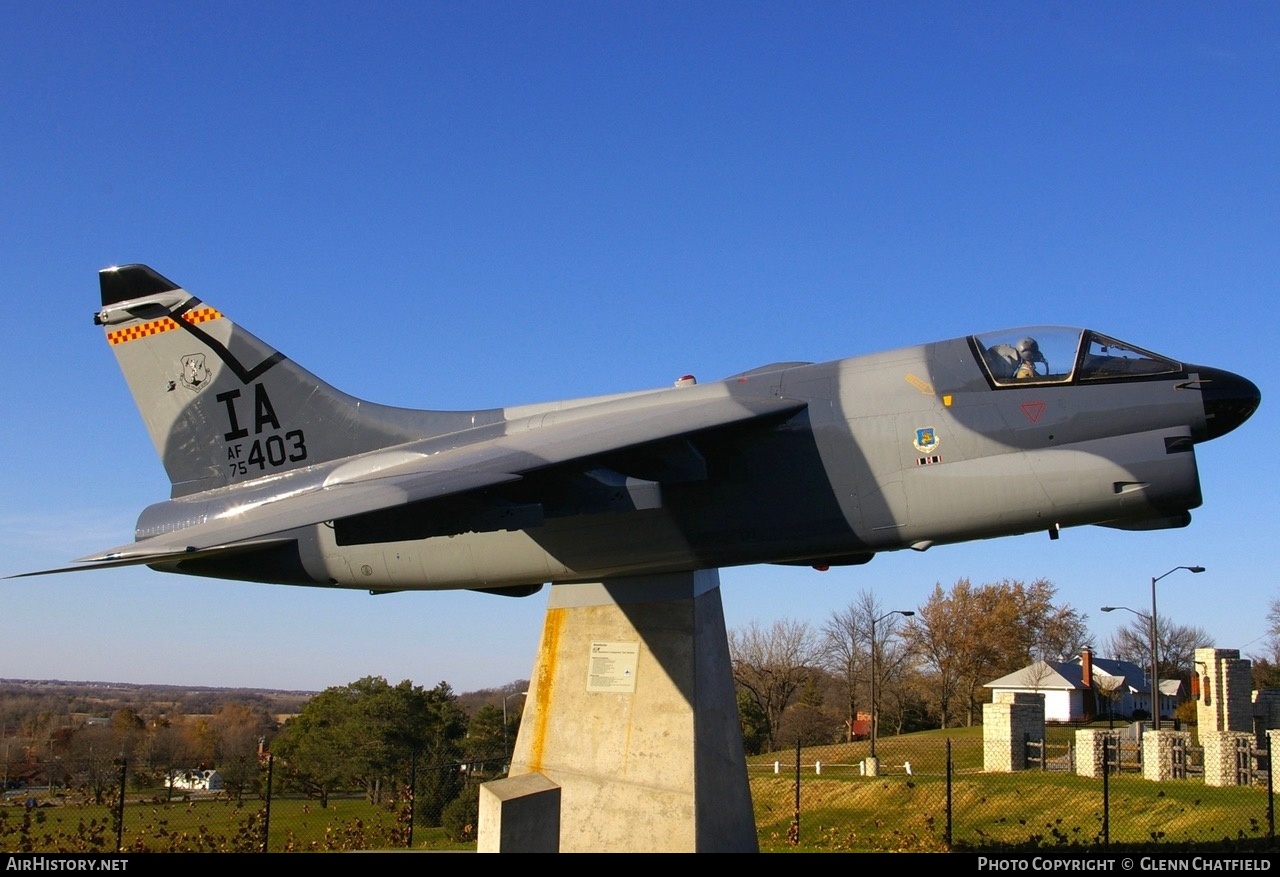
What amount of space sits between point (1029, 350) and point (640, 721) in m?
6.12

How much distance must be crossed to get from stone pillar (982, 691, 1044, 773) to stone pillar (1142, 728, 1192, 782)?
4.80 meters

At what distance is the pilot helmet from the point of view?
34.6ft

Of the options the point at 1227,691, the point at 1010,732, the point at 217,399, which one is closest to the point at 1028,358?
the point at 217,399

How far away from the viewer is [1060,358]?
10.5 m

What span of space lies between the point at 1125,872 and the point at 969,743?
37461 millimetres

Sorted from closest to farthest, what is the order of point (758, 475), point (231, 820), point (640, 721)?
point (758, 475), point (640, 721), point (231, 820)

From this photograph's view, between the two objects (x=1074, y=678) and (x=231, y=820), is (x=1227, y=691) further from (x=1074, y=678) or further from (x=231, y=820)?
(x=1074, y=678)

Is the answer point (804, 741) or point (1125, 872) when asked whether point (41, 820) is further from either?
point (804, 741)

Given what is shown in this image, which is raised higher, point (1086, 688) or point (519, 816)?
point (519, 816)

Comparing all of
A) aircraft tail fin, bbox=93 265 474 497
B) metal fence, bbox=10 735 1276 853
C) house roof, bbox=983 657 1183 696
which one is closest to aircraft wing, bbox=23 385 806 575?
aircraft tail fin, bbox=93 265 474 497

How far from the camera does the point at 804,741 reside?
64.0m

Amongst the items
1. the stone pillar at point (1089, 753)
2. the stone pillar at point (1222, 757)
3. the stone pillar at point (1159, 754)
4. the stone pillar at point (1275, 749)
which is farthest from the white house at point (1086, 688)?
the stone pillar at point (1275, 749)

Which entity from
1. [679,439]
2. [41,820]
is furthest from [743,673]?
[679,439]

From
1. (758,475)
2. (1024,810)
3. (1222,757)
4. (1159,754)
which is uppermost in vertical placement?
(758,475)
